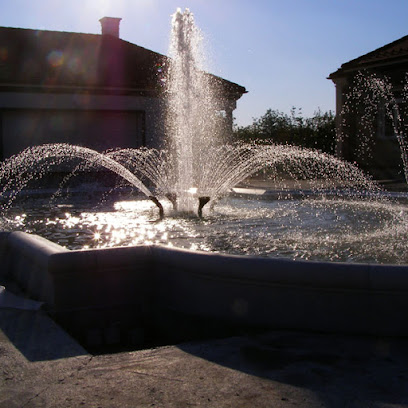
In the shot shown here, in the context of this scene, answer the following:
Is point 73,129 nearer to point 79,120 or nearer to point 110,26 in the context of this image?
point 79,120

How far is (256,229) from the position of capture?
749cm

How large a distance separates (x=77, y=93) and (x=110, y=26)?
5.26 metres

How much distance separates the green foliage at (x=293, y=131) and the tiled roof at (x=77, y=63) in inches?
160

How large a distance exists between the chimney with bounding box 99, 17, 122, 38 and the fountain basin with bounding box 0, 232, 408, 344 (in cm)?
2269

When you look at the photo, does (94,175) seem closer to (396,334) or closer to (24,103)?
(24,103)

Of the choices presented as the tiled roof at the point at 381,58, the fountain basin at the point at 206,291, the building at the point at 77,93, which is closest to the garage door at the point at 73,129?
the building at the point at 77,93

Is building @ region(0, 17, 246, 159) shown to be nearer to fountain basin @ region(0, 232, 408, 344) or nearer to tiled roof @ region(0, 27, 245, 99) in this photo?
tiled roof @ region(0, 27, 245, 99)

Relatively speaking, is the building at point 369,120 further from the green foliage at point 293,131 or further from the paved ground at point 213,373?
the paved ground at point 213,373

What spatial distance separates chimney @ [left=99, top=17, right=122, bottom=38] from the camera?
2561 cm

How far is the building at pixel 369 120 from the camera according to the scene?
784 inches

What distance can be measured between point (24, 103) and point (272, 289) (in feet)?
65.1

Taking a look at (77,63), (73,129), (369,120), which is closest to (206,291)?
(369,120)

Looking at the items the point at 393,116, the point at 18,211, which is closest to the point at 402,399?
the point at 18,211

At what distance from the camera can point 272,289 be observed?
3.74m
